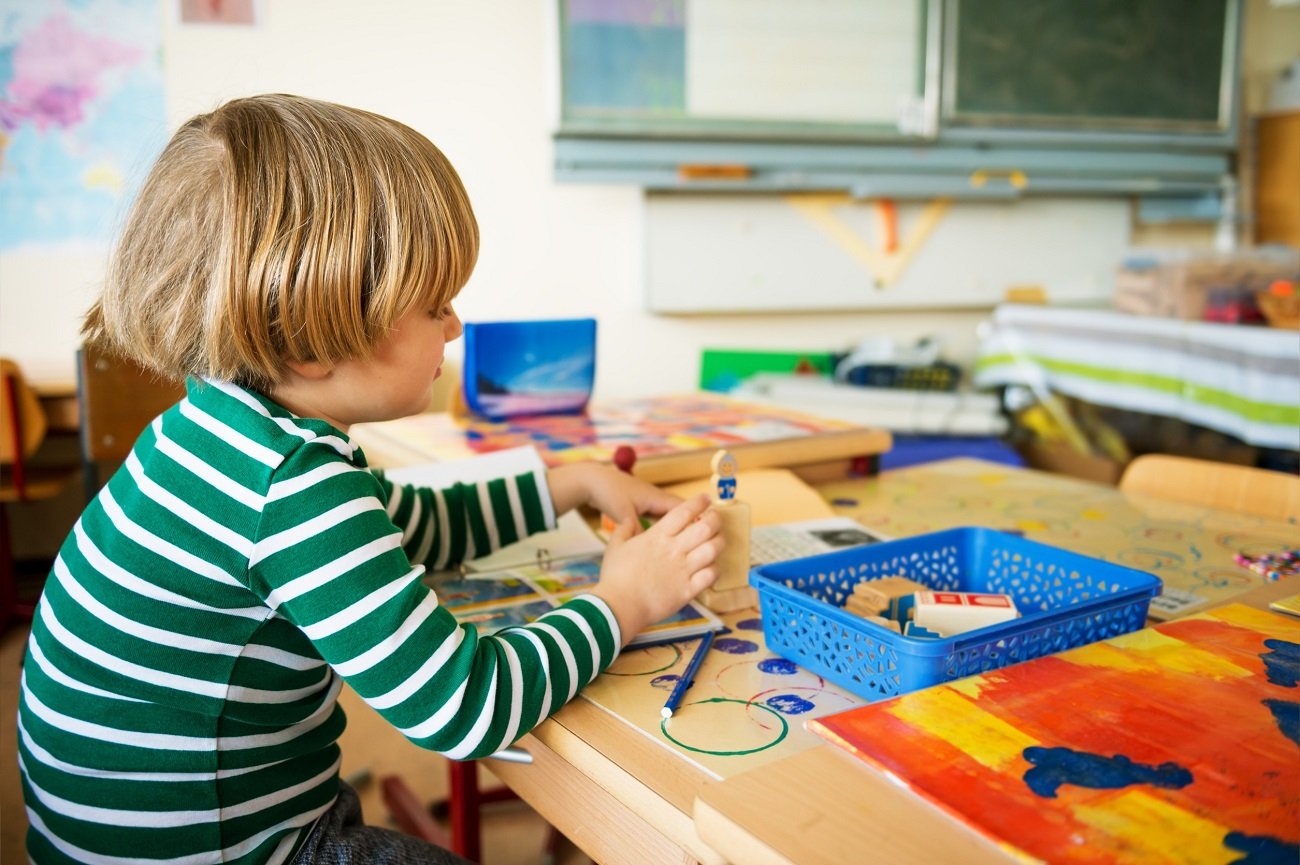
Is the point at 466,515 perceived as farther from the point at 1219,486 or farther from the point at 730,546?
the point at 1219,486

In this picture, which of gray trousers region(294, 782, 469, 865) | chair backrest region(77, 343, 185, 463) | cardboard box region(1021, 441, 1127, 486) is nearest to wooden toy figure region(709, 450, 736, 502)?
gray trousers region(294, 782, 469, 865)

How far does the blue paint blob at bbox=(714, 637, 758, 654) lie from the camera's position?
75 cm

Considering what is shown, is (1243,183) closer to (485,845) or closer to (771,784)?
(485,845)

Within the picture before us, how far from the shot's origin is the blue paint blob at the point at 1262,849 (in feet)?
1.37

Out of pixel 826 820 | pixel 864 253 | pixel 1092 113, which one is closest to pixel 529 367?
pixel 826 820

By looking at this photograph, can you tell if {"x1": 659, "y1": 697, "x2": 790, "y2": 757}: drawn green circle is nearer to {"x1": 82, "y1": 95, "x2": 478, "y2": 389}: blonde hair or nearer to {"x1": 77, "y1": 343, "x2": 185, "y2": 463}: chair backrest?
{"x1": 82, "y1": 95, "x2": 478, "y2": 389}: blonde hair

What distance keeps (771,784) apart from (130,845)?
0.44 meters

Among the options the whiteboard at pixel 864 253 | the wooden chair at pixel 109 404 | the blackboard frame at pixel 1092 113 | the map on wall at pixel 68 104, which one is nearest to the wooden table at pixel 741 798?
the wooden chair at pixel 109 404

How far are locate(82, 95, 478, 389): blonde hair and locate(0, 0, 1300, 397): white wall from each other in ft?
5.68

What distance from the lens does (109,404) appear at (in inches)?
76.1

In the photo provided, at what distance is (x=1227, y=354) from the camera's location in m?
2.07

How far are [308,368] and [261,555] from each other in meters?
0.14

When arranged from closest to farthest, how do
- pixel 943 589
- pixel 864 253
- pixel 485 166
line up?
pixel 943 589, pixel 485 166, pixel 864 253

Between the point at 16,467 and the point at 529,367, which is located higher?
the point at 529,367
